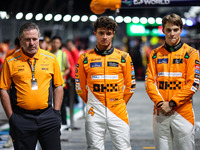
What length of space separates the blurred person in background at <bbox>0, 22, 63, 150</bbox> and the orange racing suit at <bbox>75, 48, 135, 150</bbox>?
0.51 meters

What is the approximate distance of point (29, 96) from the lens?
4.15 m

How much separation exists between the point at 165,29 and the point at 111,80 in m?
0.92

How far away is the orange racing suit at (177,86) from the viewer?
4.48 metres

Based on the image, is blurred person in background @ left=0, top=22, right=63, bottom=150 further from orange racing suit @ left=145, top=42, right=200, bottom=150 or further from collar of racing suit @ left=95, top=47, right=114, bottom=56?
orange racing suit @ left=145, top=42, right=200, bottom=150

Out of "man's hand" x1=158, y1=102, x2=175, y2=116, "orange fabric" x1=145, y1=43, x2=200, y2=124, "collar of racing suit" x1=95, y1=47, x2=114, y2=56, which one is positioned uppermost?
"collar of racing suit" x1=95, y1=47, x2=114, y2=56

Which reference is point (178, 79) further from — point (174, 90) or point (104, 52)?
point (104, 52)

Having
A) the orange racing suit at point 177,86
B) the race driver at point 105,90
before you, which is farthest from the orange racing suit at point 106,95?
the orange racing suit at point 177,86

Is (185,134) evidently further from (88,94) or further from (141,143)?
(141,143)

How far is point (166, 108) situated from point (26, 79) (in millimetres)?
1687

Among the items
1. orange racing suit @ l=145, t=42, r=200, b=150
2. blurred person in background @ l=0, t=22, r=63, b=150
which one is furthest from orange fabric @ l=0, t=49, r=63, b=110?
orange racing suit @ l=145, t=42, r=200, b=150

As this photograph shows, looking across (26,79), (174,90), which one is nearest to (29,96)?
(26,79)

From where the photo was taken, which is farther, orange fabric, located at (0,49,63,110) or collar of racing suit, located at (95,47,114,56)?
collar of racing suit, located at (95,47,114,56)

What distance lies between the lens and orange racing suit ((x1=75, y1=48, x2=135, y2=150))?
14.8 feet

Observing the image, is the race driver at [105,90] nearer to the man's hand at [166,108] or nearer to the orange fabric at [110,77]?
the orange fabric at [110,77]
